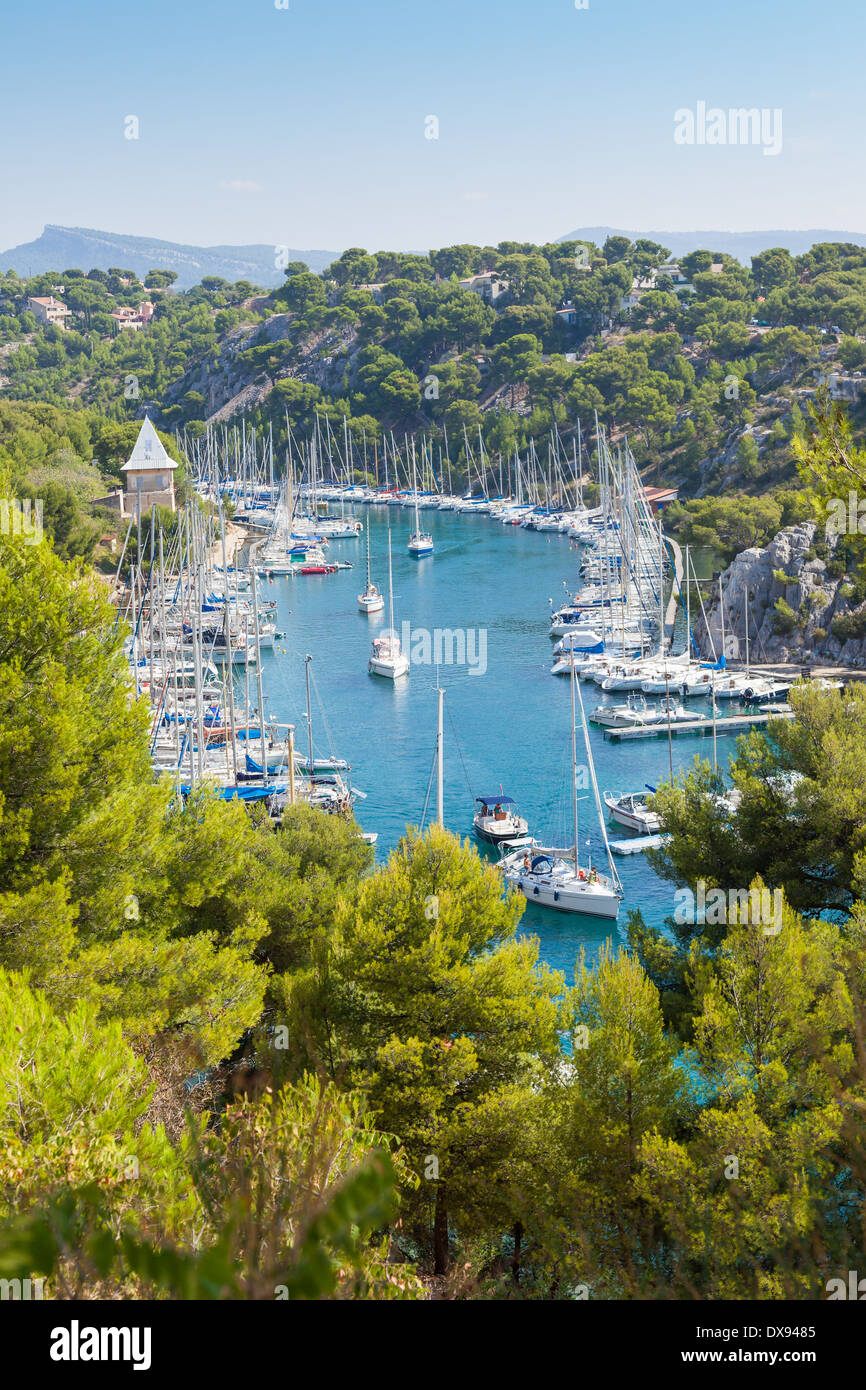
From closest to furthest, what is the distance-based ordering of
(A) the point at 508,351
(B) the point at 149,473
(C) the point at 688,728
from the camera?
(C) the point at 688,728 → (B) the point at 149,473 → (A) the point at 508,351

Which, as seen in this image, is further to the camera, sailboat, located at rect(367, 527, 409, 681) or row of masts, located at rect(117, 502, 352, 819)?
sailboat, located at rect(367, 527, 409, 681)

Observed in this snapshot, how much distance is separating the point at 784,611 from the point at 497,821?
1815 centimetres

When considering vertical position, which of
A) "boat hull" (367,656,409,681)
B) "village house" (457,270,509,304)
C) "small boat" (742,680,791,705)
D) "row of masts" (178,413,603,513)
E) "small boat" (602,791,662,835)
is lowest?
"small boat" (602,791,662,835)

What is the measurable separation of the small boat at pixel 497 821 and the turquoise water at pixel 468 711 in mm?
542

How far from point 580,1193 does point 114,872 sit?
5.06m

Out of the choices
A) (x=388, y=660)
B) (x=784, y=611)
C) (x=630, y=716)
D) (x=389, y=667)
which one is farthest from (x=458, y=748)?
(x=784, y=611)

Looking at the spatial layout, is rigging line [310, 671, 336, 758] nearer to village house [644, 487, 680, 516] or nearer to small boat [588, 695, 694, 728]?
small boat [588, 695, 694, 728]

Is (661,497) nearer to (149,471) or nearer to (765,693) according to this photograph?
(149,471)

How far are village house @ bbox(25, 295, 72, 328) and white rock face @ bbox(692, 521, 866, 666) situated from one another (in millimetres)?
→ 105719

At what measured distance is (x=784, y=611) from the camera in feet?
126

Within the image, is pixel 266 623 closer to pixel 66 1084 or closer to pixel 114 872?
pixel 114 872

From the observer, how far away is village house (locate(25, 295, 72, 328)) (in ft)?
413

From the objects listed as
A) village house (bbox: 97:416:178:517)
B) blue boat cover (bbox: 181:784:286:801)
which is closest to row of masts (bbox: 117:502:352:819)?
blue boat cover (bbox: 181:784:286:801)

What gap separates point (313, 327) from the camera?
102625 mm
